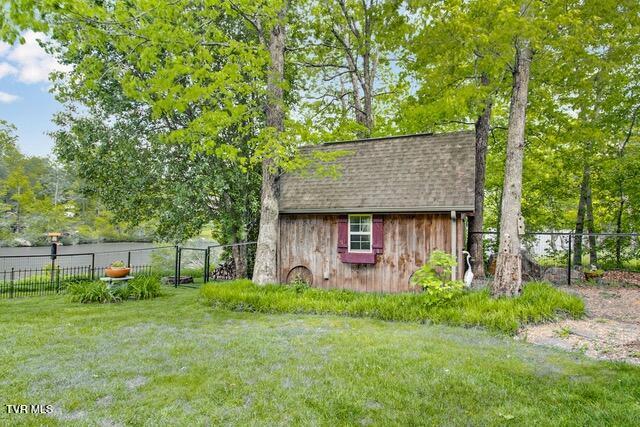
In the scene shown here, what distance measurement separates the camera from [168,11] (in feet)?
22.7

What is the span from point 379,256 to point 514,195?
368 centimetres

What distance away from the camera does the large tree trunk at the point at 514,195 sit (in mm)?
7562

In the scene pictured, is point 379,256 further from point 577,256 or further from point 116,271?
point 577,256

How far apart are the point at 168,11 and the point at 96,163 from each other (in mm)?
7642

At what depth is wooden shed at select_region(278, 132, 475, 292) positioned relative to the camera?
955cm

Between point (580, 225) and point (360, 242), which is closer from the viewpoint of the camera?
point (360, 242)

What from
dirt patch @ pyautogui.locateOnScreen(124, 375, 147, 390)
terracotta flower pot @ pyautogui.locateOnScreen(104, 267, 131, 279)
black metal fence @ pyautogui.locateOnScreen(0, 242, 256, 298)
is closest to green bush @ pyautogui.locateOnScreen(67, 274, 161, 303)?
terracotta flower pot @ pyautogui.locateOnScreen(104, 267, 131, 279)

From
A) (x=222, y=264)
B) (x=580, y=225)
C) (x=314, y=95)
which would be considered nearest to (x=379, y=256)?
(x=222, y=264)

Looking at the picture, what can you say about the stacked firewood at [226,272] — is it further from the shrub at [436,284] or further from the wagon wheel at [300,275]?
the shrub at [436,284]

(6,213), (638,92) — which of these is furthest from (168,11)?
(6,213)

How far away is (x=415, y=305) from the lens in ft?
23.9

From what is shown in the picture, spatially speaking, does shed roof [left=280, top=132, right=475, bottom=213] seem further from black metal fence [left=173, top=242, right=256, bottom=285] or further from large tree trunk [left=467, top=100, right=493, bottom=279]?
black metal fence [left=173, top=242, right=256, bottom=285]

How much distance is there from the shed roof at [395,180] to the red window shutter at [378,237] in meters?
0.38

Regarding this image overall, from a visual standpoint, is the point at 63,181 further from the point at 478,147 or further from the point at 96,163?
the point at 478,147
